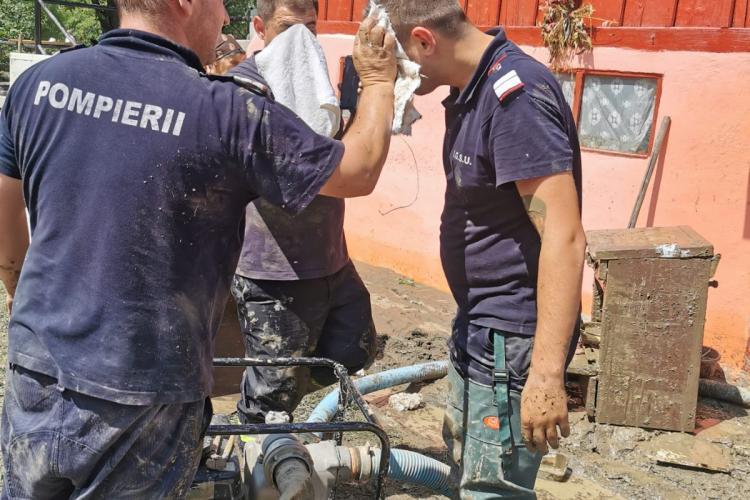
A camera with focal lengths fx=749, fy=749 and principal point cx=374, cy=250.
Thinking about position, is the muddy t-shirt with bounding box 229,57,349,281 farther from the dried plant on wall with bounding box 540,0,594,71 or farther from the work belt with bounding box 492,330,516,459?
the dried plant on wall with bounding box 540,0,594,71

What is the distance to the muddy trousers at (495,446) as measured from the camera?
2.37 m

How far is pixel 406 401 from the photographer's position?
475cm

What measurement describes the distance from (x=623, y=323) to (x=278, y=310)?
2261 millimetres

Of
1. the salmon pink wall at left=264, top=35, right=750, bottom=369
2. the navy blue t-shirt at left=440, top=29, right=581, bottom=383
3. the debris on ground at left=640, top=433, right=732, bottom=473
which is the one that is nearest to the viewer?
the navy blue t-shirt at left=440, top=29, right=581, bottom=383

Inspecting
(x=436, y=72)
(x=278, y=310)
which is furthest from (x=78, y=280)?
(x=278, y=310)

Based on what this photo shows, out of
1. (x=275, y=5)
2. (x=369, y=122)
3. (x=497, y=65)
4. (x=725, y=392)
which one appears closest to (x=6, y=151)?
(x=369, y=122)

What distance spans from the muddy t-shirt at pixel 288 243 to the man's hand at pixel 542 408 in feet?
4.39

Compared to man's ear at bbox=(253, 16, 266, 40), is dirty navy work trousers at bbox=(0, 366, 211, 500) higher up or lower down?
lower down

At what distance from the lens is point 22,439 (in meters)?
1.76

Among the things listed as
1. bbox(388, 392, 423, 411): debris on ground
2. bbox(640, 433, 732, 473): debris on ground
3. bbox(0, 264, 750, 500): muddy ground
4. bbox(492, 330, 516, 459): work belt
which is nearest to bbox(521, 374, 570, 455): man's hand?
bbox(492, 330, 516, 459): work belt

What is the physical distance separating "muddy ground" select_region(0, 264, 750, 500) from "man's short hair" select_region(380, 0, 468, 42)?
226cm

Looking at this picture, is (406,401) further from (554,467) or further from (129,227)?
(129,227)

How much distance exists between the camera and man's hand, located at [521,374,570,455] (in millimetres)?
2160

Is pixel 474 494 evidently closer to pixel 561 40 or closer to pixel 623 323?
pixel 623 323
